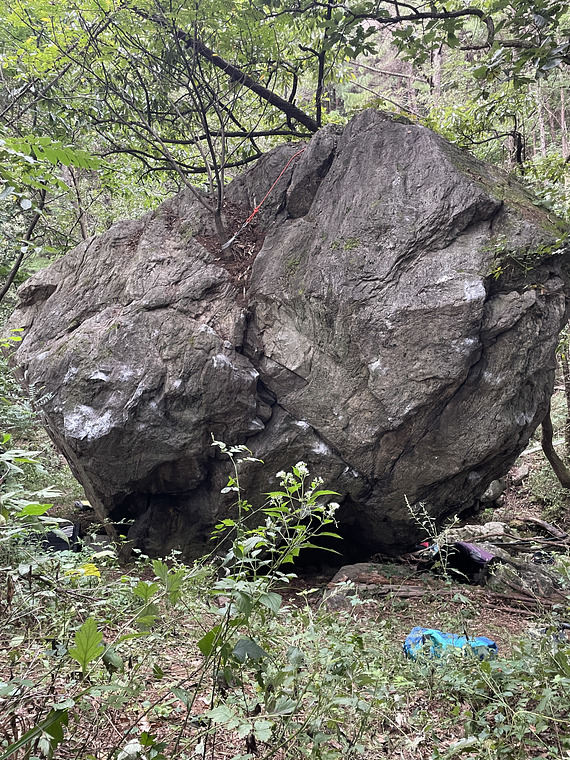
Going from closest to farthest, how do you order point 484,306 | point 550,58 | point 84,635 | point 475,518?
point 84,635 < point 550,58 < point 484,306 < point 475,518

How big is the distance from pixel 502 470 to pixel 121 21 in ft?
20.2

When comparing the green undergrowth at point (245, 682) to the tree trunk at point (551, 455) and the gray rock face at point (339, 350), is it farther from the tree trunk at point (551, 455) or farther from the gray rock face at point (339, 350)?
the tree trunk at point (551, 455)

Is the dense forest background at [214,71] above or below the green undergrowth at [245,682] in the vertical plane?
above

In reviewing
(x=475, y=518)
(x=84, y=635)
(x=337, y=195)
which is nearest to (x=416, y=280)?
(x=337, y=195)

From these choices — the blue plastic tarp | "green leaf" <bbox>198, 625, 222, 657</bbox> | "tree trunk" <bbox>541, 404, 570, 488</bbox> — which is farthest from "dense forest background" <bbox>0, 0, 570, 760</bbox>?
"tree trunk" <bbox>541, 404, 570, 488</bbox>

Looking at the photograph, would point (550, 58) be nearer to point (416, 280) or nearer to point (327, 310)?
point (416, 280)

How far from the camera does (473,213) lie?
4.30m

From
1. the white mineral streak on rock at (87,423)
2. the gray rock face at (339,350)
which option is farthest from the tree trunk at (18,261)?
the white mineral streak on rock at (87,423)

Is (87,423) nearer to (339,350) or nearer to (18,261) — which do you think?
(339,350)

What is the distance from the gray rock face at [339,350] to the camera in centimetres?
422

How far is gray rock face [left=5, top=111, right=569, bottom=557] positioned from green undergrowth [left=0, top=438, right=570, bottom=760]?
1975 mm

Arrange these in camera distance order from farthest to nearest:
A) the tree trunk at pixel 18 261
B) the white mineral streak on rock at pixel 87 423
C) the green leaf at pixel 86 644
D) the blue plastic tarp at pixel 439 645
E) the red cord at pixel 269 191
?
1. the tree trunk at pixel 18 261
2. the red cord at pixel 269 191
3. the white mineral streak on rock at pixel 87 423
4. the blue plastic tarp at pixel 439 645
5. the green leaf at pixel 86 644

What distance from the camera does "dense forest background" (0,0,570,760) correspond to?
5.00 ft

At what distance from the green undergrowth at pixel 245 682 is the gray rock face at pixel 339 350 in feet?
6.48
